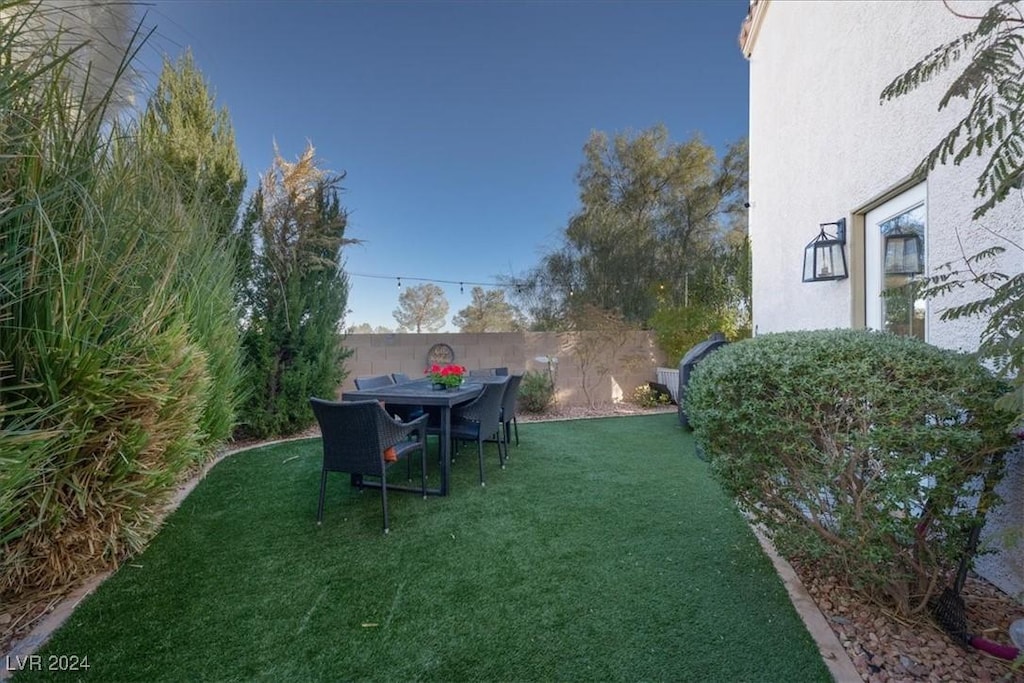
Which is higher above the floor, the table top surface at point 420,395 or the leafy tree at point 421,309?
the leafy tree at point 421,309

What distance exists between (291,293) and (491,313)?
6115 millimetres

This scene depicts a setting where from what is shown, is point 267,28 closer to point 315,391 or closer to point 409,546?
point 315,391

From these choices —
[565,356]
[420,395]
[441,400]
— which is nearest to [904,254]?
[441,400]

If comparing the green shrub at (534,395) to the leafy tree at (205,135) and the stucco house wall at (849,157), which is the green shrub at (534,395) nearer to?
the stucco house wall at (849,157)

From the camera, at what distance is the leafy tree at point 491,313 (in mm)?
10688

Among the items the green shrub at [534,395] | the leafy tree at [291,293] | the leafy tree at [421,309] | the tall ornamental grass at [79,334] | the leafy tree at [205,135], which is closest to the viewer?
the tall ornamental grass at [79,334]

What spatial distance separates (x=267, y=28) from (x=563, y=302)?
23.2 ft

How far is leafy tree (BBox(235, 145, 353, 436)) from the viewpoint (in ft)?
18.4

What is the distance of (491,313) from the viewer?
11367mm

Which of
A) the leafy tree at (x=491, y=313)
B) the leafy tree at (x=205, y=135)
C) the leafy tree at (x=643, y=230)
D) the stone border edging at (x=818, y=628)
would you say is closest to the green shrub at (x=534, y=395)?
the leafy tree at (x=643, y=230)

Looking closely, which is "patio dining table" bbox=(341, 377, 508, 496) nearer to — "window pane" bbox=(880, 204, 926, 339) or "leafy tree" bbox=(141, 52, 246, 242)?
"leafy tree" bbox=(141, 52, 246, 242)

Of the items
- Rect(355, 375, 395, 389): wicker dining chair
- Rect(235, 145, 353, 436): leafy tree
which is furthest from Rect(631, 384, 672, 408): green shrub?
Rect(235, 145, 353, 436): leafy tree

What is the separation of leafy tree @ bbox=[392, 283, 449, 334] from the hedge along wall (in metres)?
6.27

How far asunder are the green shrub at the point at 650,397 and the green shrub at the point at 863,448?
6034mm
